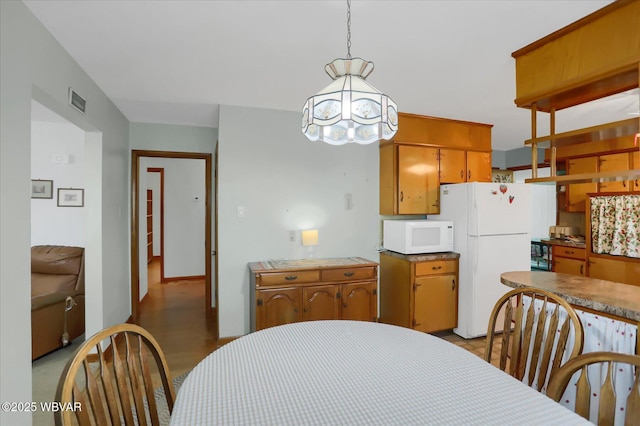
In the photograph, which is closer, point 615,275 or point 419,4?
point 419,4

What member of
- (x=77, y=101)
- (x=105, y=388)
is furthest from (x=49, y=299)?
(x=105, y=388)

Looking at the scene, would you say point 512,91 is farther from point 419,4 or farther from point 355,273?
point 355,273

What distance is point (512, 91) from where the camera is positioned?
284 cm

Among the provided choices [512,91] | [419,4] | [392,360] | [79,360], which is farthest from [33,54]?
[512,91]

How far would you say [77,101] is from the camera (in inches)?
89.7

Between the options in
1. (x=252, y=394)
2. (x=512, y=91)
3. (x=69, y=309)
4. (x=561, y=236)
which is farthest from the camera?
(x=561, y=236)

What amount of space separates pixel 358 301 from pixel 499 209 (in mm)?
1746

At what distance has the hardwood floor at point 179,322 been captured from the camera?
303 centimetres

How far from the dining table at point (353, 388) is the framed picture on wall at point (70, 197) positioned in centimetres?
328

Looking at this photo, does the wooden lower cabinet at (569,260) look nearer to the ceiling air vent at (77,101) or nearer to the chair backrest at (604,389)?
the chair backrest at (604,389)

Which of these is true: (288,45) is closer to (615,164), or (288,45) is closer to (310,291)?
(310,291)

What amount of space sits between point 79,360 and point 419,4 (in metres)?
1.98

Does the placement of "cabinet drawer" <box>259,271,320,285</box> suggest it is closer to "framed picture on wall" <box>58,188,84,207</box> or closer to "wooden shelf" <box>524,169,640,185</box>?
"wooden shelf" <box>524,169,640,185</box>

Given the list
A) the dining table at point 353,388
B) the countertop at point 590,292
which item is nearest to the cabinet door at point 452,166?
the countertop at point 590,292
